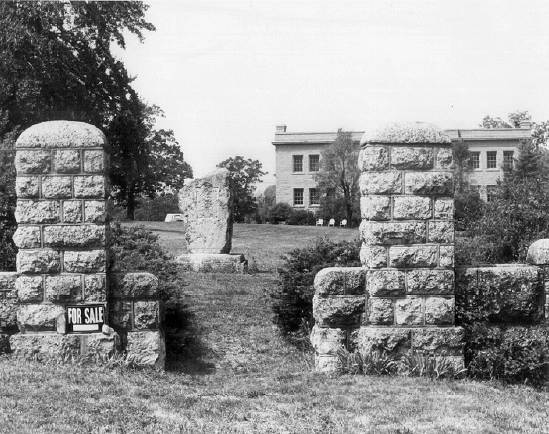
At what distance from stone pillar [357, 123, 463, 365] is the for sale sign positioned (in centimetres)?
271

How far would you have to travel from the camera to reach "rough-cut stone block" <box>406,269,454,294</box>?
25.4ft

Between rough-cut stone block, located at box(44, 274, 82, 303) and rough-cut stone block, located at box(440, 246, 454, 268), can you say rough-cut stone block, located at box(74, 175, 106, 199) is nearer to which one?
rough-cut stone block, located at box(44, 274, 82, 303)

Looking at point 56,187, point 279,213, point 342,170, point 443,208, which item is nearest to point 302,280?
point 443,208

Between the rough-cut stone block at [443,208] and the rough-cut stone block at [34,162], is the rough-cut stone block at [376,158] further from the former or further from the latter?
the rough-cut stone block at [34,162]

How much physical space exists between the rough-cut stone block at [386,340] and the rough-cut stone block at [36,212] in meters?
3.43

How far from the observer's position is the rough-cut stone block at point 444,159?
7809 mm

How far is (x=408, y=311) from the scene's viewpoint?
777 cm

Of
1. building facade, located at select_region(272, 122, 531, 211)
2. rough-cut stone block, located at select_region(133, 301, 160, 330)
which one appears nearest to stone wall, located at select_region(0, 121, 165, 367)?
rough-cut stone block, located at select_region(133, 301, 160, 330)

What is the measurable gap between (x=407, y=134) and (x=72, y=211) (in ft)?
11.5

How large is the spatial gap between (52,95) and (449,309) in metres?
23.7

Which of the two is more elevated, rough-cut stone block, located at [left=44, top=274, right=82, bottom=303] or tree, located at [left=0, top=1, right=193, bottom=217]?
tree, located at [left=0, top=1, right=193, bottom=217]

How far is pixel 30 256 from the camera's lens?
7.56 m

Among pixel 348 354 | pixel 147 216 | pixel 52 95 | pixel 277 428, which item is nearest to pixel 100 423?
pixel 277 428

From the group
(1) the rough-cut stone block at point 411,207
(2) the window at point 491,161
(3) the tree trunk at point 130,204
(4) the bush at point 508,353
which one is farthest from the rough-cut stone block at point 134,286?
(2) the window at point 491,161
